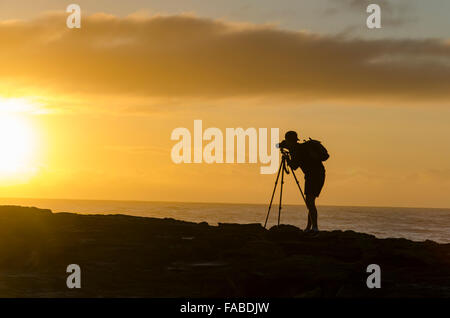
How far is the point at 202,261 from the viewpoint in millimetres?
14352

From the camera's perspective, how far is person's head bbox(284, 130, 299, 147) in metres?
17.8

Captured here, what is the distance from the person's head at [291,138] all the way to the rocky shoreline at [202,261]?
2.30 meters

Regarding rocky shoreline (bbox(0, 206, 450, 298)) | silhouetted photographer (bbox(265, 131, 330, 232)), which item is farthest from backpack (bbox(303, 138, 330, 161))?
rocky shoreline (bbox(0, 206, 450, 298))

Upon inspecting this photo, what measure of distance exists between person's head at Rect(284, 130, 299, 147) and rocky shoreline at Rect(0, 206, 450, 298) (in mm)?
2303

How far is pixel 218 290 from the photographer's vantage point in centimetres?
1216

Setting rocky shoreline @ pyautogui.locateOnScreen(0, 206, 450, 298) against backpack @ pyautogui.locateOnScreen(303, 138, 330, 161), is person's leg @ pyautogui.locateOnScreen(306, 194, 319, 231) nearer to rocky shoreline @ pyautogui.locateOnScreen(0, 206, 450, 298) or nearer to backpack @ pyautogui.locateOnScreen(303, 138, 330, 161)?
rocky shoreline @ pyautogui.locateOnScreen(0, 206, 450, 298)

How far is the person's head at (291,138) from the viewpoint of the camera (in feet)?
58.3

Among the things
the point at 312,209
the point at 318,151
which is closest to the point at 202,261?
the point at 312,209

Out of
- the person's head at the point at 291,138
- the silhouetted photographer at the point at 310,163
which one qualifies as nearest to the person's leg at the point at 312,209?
the silhouetted photographer at the point at 310,163

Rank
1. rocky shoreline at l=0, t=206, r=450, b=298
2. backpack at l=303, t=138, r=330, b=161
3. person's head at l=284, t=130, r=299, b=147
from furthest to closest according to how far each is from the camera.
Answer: person's head at l=284, t=130, r=299, b=147, backpack at l=303, t=138, r=330, b=161, rocky shoreline at l=0, t=206, r=450, b=298

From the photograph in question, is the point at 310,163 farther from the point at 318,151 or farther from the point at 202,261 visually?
the point at 202,261

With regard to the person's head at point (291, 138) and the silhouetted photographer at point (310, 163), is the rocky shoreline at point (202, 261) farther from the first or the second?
the person's head at point (291, 138)
